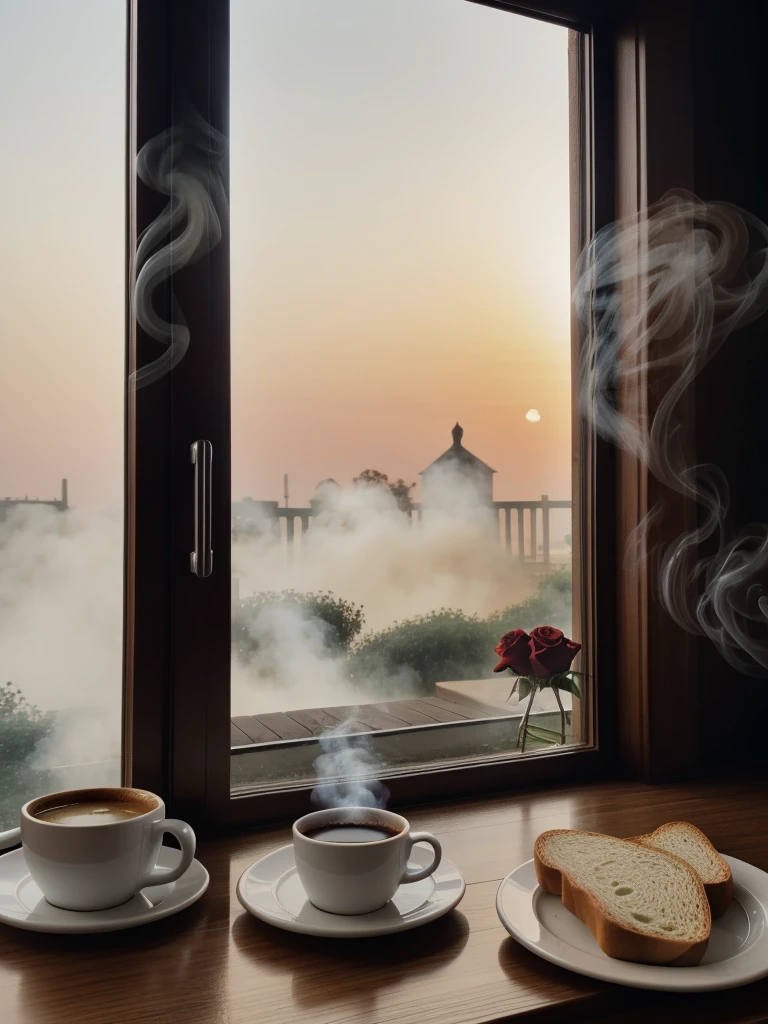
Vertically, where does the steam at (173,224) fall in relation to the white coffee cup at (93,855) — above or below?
above

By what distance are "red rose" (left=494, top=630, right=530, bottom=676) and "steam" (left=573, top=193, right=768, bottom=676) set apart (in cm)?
26

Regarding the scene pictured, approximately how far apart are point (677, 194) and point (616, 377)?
1.13 feet

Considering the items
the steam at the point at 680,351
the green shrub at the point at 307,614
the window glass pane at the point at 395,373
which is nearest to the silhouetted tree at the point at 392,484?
the window glass pane at the point at 395,373

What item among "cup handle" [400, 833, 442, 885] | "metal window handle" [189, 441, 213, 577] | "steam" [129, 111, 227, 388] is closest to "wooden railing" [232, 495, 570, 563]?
"metal window handle" [189, 441, 213, 577]

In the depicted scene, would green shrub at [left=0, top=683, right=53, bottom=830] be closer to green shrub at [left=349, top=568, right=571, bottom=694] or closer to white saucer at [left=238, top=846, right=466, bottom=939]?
white saucer at [left=238, top=846, right=466, bottom=939]

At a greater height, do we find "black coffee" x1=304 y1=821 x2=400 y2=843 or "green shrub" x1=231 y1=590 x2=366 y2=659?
"green shrub" x1=231 y1=590 x2=366 y2=659

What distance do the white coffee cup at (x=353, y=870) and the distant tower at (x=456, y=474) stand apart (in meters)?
0.63

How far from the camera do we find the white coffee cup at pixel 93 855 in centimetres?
86

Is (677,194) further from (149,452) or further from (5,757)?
(5,757)

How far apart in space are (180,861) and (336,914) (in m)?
0.21

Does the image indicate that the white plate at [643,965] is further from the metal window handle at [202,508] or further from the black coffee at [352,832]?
the metal window handle at [202,508]

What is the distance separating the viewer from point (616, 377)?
151 cm

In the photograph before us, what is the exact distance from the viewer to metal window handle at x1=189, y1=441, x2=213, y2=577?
1.18m

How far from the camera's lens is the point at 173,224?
1183mm
